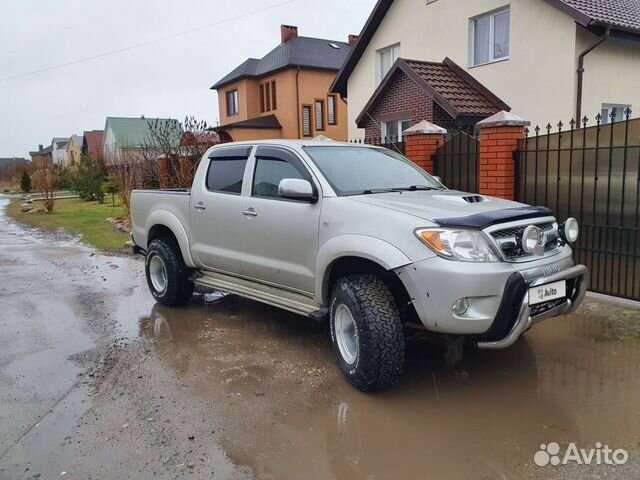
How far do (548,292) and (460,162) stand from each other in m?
4.19

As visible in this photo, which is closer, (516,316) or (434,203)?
(516,316)

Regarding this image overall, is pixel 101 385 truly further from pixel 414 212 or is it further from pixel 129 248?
pixel 129 248

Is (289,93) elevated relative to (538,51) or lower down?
elevated

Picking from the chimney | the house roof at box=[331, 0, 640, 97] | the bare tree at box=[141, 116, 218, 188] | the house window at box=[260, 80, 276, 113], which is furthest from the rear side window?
the chimney

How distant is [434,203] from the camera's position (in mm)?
4047

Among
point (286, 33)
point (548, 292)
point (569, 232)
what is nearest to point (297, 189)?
point (548, 292)

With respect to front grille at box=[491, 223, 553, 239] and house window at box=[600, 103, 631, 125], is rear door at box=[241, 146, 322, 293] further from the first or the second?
house window at box=[600, 103, 631, 125]

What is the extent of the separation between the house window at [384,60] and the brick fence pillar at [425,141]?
32.2ft

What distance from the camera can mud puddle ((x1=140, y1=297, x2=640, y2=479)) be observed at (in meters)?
3.13

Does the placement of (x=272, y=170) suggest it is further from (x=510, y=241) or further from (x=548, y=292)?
(x=548, y=292)

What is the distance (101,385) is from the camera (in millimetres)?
4254

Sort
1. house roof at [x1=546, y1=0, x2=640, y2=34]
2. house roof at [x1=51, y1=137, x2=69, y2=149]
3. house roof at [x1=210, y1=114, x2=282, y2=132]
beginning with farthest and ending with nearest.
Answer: house roof at [x1=51, y1=137, x2=69, y2=149] → house roof at [x1=210, y1=114, x2=282, y2=132] → house roof at [x1=546, y1=0, x2=640, y2=34]

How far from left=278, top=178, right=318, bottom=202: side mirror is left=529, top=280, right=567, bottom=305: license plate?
180cm

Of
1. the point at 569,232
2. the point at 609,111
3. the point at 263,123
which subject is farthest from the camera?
the point at 263,123
